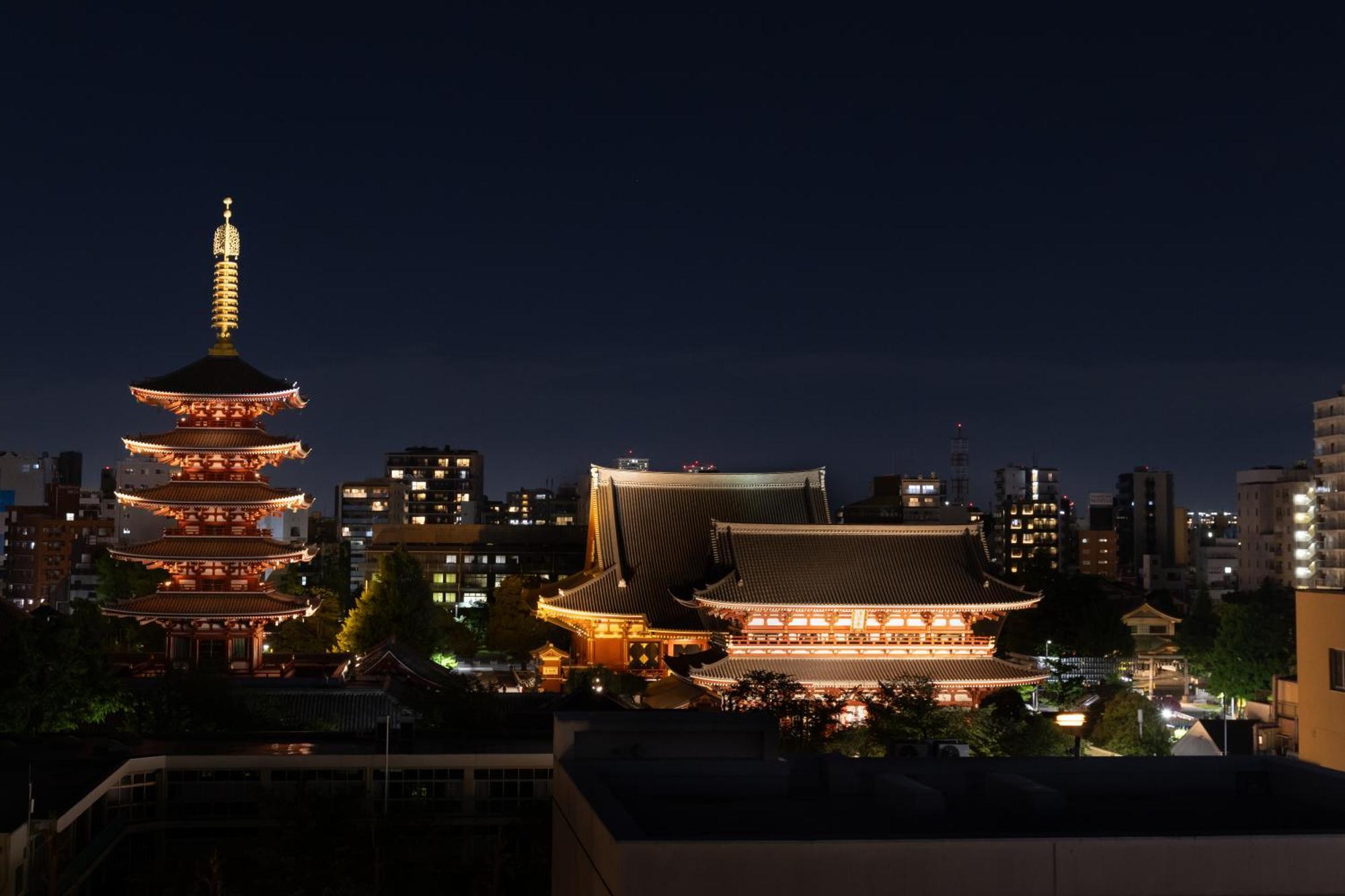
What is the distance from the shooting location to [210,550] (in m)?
66.9

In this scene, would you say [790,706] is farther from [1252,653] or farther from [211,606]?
[1252,653]

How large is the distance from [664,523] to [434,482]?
10669 cm

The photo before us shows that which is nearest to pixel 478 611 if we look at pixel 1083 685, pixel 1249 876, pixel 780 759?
pixel 1083 685

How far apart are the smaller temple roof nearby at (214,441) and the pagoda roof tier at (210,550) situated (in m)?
4.23

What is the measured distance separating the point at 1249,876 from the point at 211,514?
60.6 metres

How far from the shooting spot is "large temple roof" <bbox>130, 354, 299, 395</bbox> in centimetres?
6850

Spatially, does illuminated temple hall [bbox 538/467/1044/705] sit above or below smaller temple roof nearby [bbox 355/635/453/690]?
above

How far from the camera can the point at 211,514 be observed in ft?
224

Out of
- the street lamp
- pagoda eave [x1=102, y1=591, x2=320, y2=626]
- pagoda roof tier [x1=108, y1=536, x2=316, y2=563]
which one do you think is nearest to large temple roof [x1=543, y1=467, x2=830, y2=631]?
pagoda eave [x1=102, y1=591, x2=320, y2=626]

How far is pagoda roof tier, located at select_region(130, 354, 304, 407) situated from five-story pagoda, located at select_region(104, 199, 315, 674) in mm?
65

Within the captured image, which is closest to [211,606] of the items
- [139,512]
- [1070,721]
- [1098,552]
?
[1070,721]

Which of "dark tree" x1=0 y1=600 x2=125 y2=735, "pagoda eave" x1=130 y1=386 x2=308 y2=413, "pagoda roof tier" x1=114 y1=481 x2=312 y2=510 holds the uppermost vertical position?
"pagoda eave" x1=130 y1=386 x2=308 y2=413

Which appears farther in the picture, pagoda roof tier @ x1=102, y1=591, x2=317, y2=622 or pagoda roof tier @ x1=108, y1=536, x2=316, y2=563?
pagoda roof tier @ x1=108, y1=536, x2=316, y2=563

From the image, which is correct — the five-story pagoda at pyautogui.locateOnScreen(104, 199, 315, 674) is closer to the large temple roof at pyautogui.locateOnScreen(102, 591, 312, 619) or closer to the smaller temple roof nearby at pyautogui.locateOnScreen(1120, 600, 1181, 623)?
the large temple roof at pyautogui.locateOnScreen(102, 591, 312, 619)
